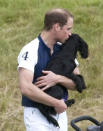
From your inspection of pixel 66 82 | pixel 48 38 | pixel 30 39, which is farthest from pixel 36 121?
pixel 30 39

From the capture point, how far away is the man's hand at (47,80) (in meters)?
2.80

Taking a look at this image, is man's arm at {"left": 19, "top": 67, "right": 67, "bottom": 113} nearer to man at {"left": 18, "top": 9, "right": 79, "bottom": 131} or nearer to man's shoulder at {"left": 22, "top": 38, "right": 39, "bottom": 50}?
man at {"left": 18, "top": 9, "right": 79, "bottom": 131}

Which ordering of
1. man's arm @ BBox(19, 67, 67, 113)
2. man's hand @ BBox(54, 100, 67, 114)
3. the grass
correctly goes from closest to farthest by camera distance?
1. man's arm @ BBox(19, 67, 67, 113)
2. man's hand @ BBox(54, 100, 67, 114)
3. the grass

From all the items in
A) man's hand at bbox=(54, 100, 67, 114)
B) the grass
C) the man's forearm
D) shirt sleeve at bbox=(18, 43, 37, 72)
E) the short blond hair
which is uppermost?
the short blond hair

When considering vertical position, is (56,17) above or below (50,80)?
above

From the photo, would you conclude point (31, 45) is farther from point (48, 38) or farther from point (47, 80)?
point (47, 80)

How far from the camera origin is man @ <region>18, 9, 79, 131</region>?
2707 millimetres

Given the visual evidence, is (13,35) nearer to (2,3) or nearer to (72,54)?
(2,3)

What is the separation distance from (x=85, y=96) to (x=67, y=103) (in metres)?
2.59

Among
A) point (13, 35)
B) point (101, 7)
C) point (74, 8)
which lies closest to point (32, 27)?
point (13, 35)

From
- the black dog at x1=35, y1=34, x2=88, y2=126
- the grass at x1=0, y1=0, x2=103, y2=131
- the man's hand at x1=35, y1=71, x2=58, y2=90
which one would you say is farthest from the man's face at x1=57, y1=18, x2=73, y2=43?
the grass at x1=0, y1=0, x2=103, y2=131

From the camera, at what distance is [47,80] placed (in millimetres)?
2822

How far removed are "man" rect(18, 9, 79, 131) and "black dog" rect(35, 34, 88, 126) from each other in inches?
1.4

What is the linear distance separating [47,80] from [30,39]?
4902 mm
